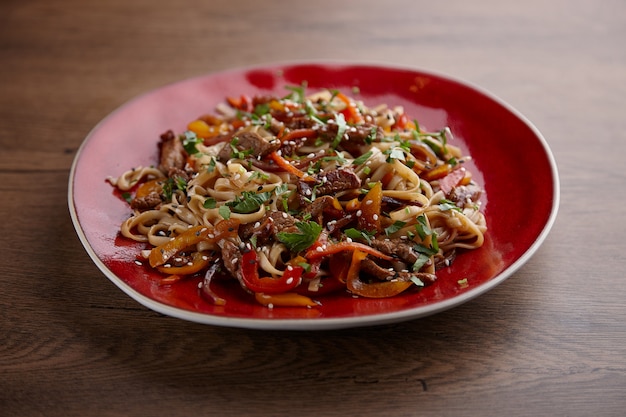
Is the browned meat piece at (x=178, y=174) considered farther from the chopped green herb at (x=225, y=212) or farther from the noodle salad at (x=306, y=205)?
the chopped green herb at (x=225, y=212)

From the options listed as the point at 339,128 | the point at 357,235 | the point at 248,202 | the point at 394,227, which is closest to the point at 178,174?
the point at 248,202

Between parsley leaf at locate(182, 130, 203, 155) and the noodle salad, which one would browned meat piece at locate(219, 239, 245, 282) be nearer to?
the noodle salad

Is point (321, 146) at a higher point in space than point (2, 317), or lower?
higher

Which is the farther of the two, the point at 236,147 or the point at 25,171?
the point at 25,171

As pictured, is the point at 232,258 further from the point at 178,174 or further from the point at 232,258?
the point at 178,174

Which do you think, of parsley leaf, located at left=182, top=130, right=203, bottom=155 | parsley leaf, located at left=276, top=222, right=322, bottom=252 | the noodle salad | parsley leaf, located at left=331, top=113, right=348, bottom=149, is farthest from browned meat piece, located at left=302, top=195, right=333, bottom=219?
parsley leaf, located at left=182, top=130, right=203, bottom=155

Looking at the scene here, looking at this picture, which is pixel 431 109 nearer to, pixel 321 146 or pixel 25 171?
pixel 321 146

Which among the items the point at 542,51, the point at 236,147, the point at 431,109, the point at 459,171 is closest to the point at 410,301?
the point at 459,171
